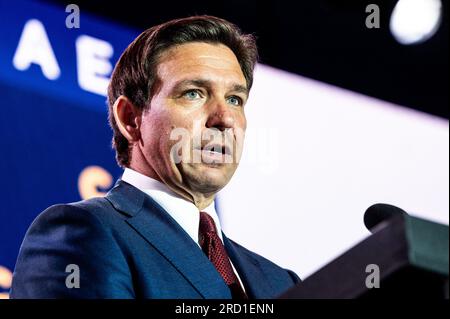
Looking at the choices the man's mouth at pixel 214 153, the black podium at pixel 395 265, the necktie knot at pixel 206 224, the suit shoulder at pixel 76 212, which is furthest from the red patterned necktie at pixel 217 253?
the black podium at pixel 395 265

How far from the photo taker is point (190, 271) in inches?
67.6

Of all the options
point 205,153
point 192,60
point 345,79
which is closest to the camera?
point 205,153

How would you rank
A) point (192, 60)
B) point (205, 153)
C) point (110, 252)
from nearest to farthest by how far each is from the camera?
1. point (110, 252)
2. point (205, 153)
3. point (192, 60)

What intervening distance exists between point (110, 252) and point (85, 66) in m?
1.52

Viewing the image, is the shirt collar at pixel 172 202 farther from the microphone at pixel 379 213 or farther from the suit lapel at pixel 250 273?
the microphone at pixel 379 213

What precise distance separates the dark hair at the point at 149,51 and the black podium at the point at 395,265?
3.56 feet

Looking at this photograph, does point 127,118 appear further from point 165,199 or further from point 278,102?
A: point 278,102

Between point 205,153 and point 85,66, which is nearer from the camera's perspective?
point 205,153

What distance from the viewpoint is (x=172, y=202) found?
199 centimetres

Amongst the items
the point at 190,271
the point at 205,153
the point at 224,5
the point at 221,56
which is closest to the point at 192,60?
the point at 221,56

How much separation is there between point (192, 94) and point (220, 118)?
131 millimetres

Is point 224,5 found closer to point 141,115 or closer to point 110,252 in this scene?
point 141,115

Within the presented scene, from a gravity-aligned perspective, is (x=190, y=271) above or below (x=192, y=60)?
below

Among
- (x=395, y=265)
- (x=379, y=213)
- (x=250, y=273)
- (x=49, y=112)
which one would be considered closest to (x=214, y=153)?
(x=250, y=273)
